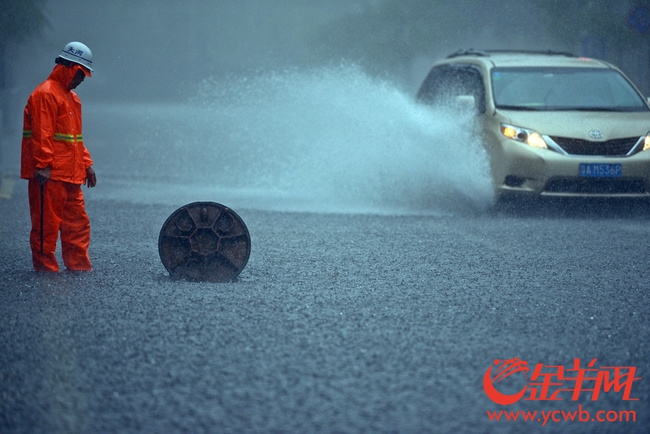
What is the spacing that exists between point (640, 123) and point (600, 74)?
137 centimetres

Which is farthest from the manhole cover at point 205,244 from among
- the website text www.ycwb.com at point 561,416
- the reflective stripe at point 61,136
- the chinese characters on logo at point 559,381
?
the website text www.ycwb.com at point 561,416

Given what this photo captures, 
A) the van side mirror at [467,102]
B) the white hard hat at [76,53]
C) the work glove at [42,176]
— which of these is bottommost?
the work glove at [42,176]

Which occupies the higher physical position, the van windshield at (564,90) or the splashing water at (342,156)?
the van windshield at (564,90)

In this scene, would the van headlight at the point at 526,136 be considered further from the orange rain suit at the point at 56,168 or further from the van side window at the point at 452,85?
the orange rain suit at the point at 56,168

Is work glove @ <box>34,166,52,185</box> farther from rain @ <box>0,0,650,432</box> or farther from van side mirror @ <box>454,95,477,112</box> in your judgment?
van side mirror @ <box>454,95,477,112</box>

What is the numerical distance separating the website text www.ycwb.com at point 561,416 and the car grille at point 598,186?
6533 millimetres

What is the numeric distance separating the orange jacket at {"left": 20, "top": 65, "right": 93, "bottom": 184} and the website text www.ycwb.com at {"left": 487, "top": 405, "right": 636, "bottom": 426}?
4.01m

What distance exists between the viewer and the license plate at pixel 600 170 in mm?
10062

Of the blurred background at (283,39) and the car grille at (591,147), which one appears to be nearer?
the car grille at (591,147)

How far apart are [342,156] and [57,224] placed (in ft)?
21.3

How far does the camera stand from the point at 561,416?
3.81 meters

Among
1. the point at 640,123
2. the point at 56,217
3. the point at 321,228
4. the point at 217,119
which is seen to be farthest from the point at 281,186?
the point at 217,119

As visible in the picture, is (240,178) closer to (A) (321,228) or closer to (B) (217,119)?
(A) (321,228)

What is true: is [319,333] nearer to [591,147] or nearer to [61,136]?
[61,136]
